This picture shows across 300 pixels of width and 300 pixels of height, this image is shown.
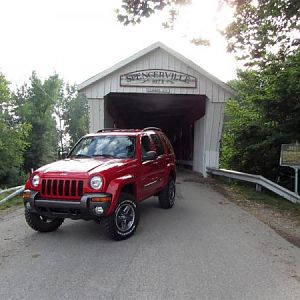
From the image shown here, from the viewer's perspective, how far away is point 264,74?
14211 mm

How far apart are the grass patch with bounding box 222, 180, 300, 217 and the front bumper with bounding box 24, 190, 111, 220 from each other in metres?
5.32

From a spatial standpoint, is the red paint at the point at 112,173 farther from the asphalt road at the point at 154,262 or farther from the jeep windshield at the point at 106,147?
the asphalt road at the point at 154,262

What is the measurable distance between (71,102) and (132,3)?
85.3 m

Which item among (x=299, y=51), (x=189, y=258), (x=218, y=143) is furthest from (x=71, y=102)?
(x=189, y=258)

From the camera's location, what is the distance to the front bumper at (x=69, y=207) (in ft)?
21.9

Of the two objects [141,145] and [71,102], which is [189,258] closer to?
[141,145]

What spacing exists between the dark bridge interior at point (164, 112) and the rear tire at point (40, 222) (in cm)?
1276

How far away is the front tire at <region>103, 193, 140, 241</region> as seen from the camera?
687 centimetres

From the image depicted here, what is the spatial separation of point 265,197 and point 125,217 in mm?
6640

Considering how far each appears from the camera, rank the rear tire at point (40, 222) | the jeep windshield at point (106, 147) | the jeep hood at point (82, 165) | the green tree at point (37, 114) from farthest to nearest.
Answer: the green tree at point (37, 114) → the jeep windshield at point (106, 147) → the rear tire at point (40, 222) → the jeep hood at point (82, 165)

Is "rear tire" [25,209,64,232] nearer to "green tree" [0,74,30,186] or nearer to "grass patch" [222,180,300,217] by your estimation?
"grass patch" [222,180,300,217]

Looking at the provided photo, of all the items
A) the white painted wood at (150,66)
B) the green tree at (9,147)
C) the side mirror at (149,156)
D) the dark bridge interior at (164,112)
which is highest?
the white painted wood at (150,66)

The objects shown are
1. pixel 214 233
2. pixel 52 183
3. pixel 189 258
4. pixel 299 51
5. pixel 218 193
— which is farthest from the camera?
pixel 218 193

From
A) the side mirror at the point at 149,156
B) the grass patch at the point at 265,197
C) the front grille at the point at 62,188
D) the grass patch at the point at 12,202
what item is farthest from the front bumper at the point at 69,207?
the grass patch at the point at 265,197
